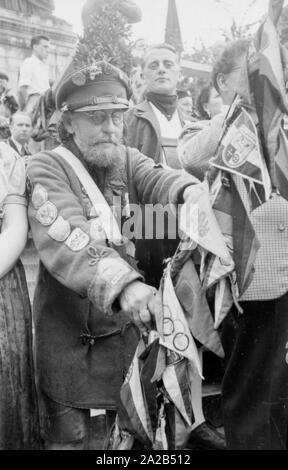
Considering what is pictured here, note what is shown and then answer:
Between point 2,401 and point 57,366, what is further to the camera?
point 57,366

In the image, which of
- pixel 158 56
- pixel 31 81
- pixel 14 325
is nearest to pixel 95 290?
pixel 14 325

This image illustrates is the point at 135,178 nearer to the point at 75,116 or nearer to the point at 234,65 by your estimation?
the point at 75,116

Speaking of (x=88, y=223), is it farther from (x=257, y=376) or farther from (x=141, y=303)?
(x=257, y=376)

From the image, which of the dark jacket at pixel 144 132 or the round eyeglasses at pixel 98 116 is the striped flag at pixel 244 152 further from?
the dark jacket at pixel 144 132

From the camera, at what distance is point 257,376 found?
263 centimetres

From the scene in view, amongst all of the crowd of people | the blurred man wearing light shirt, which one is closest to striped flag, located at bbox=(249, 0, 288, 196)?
the crowd of people

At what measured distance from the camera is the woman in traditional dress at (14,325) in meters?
2.63

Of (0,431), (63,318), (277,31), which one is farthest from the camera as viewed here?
(63,318)

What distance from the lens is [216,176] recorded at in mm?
2365

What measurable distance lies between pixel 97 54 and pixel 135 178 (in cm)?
63

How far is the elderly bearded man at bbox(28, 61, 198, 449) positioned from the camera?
106 inches

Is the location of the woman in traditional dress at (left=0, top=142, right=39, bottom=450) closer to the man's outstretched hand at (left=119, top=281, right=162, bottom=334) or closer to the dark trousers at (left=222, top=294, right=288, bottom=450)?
the man's outstretched hand at (left=119, top=281, right=162, bottom=334)
